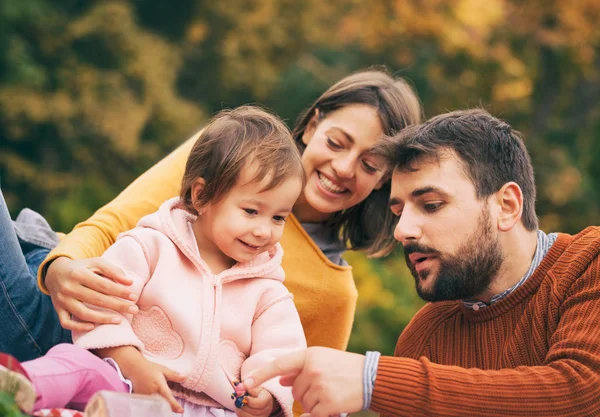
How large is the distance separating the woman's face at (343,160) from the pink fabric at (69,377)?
1256 mm

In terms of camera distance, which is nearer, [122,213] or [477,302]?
[477,302]

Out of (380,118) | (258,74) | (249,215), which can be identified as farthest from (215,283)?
(258,74)

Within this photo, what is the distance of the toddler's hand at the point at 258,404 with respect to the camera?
216cm

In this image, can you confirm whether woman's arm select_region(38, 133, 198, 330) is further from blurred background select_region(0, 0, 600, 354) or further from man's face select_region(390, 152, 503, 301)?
blurred background select_region(0, 0, 600, 354)

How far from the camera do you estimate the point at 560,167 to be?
10.7 m

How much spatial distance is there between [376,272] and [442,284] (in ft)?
20.2

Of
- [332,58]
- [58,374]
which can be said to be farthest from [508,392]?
[332,58]

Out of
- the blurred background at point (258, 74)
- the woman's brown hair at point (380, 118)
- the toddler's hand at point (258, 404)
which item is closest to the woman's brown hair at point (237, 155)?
the toddler's hand at point (258, 404)

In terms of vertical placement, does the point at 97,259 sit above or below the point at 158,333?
above

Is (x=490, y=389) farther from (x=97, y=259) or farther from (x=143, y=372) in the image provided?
(x=97, y=259)

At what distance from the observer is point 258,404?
2.17 metres

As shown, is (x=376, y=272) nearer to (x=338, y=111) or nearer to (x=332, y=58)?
(x=332, y=58)

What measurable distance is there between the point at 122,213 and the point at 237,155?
0.72 meters

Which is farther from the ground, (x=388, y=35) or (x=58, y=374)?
(x=388, y=35)
